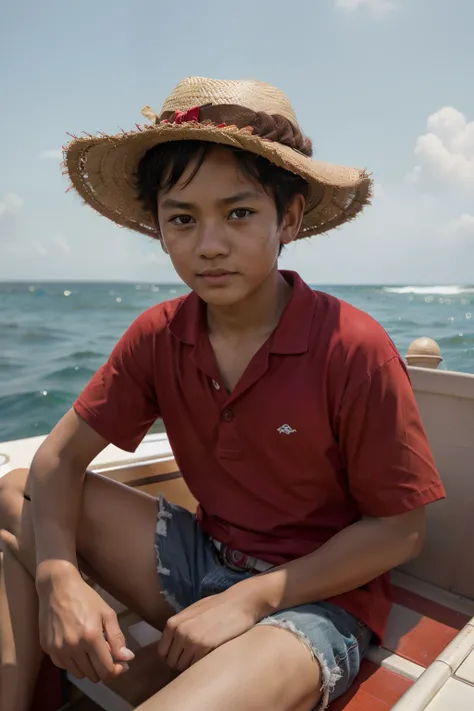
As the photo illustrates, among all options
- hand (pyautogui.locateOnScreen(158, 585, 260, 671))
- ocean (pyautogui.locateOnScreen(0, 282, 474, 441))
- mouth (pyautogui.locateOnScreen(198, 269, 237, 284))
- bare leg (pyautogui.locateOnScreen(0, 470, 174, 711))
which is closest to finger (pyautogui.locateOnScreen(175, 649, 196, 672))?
hand (pyautogui.locateOnScreen(158, 585, 260, 671))

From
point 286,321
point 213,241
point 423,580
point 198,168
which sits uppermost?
point 198,168

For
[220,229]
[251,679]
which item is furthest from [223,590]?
[220,229]

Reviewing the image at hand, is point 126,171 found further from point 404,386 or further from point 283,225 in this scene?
point 404,386

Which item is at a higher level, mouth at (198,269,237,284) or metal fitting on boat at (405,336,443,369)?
mouth at (198,269,237,284)

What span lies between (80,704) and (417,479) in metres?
0.90

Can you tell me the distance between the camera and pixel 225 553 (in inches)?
46.3

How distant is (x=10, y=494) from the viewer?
1259 millimetres

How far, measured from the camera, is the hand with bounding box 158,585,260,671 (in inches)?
35.8

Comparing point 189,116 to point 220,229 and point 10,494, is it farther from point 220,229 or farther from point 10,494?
point 10,494

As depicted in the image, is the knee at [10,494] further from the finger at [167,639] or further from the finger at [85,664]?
the finger at [167,639]

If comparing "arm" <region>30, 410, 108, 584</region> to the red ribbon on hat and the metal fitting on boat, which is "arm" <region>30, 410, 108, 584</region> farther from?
the metal fitting on boat

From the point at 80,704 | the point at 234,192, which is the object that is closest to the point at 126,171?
the point at 234,192

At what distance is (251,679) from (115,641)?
0.26 m

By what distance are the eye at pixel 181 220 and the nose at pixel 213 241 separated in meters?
0.05
